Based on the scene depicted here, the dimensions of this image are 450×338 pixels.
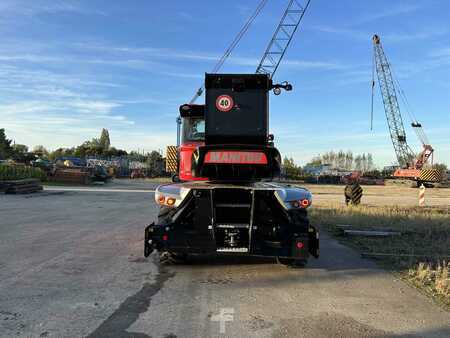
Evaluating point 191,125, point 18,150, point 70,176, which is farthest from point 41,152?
point 191,125

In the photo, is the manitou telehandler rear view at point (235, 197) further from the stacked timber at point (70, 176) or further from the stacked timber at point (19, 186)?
the stacked timber at point (70, 176)

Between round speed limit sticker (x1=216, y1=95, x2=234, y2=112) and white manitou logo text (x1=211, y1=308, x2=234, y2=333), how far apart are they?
3835 mm

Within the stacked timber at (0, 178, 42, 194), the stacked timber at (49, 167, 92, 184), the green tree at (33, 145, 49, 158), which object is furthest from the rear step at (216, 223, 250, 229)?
the green tree at (33, 145, 49, 158)

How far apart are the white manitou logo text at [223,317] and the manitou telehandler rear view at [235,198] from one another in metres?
1.59

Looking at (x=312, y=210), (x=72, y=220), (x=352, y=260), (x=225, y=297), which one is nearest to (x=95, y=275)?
(x=225, y=297)

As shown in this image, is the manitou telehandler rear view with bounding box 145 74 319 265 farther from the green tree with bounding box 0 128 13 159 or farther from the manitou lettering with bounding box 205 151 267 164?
the green tree with bounding box 0 128 13 159

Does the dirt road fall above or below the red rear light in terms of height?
below

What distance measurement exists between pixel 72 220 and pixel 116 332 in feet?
33.4

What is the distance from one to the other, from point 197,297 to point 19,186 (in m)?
23.6

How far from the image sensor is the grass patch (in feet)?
23.1

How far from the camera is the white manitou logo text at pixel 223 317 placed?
496cm

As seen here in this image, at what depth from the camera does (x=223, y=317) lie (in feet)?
17.0

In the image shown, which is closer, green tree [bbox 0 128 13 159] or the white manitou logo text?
the white manitou logo text

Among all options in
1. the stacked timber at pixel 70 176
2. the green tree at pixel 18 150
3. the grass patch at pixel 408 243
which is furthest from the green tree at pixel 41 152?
the grass patch at pixel 408 243
